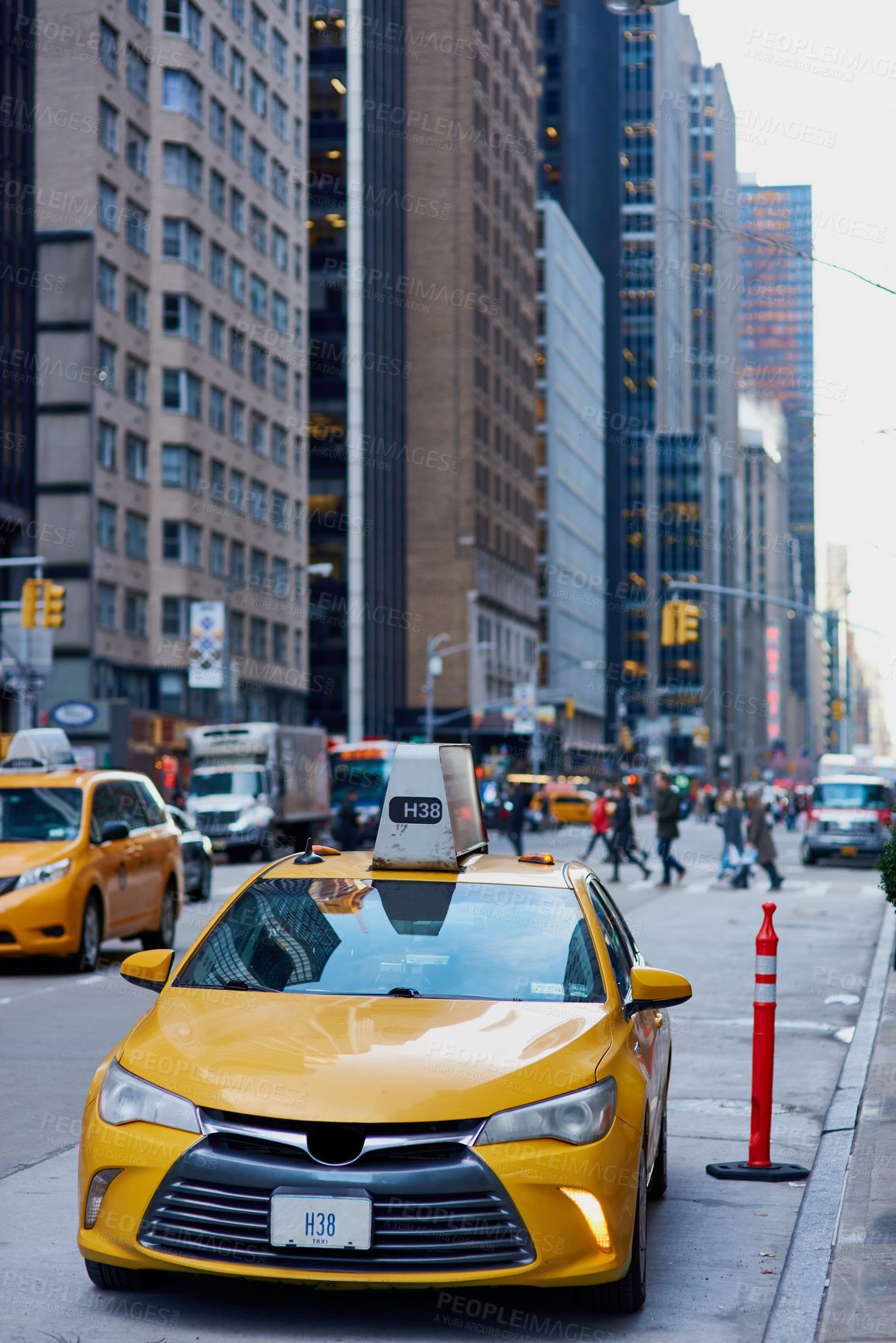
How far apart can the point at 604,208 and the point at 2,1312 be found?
15585cm

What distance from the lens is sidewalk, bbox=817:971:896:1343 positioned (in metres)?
5.44

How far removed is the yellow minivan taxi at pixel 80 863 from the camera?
629 inches

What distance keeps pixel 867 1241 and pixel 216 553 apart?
216 ft

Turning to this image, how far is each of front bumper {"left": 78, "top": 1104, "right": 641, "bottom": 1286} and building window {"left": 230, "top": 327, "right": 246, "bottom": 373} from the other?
2756 inches

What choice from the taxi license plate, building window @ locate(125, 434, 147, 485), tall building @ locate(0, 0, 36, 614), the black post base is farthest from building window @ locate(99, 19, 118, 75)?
the taxi license plate

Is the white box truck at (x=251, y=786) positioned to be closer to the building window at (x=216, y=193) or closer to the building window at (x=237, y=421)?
the building window at (x=237, y=421)

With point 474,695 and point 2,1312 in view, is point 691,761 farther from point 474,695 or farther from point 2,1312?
point 2,1312

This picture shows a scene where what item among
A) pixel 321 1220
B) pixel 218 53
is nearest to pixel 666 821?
pixel 321 1220

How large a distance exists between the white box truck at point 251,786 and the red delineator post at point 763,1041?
33.6 meters

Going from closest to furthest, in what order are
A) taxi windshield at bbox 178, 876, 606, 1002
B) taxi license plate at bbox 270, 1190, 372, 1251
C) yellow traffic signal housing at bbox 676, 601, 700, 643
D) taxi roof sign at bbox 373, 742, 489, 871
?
taxi license plate at bbox 270, 1190, 372, 1251
taxi windshield at bbox 178, 876, 606, 1002
taxi roof sign at bbox 373, 742, 489, 871
yellow traffic signal housing at bbox 676, 601, 700, 643

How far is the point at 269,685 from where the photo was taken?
76812 millimetres

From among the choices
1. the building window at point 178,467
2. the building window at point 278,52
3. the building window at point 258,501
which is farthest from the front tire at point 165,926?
the building window at point 278,52

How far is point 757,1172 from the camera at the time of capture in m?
8.02

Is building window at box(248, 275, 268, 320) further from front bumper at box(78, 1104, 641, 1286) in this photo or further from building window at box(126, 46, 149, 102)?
front bumper at box(78, 1104, 641, 1286)
